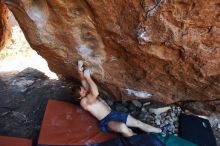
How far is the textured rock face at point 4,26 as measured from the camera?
5.58m

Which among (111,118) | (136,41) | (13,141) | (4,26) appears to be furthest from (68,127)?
(4,26)

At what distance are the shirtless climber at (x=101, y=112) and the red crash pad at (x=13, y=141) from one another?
76 centimetres

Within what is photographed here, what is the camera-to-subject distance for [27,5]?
10.7ft

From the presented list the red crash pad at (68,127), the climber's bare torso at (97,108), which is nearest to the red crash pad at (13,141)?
the red crash pad at (68,127)

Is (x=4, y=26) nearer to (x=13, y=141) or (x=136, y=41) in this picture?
(x=13, y=141)

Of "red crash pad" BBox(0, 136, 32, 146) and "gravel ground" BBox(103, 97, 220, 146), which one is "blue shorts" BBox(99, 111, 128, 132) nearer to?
"gravel ground" BBox(103, 97, 220, 146)

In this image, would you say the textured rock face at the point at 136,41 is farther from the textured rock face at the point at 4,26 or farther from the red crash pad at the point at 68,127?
the textured rock face at the point at 4,26

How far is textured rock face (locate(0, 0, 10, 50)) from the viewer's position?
18.3ft

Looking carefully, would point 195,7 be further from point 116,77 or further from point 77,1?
point 116,77

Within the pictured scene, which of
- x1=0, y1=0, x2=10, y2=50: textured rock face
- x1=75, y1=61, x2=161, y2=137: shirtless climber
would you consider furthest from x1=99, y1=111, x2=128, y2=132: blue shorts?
x1=0, y1=0, x2=10, y2=50: textured rock face

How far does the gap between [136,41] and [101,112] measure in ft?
3.47

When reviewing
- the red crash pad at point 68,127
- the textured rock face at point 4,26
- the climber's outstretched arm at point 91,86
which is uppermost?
the textured rock face at point 4,26

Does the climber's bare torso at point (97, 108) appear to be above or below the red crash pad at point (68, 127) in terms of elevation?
above

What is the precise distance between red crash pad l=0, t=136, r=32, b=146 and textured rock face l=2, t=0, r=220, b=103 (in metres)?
1.03
